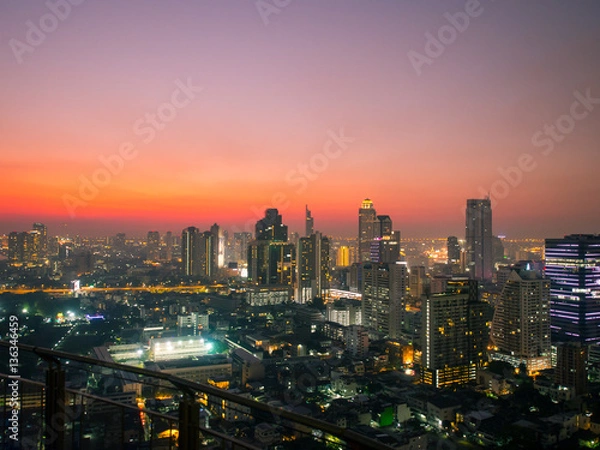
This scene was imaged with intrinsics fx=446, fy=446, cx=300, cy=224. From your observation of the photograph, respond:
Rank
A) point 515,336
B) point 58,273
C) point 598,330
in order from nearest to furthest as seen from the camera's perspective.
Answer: point 515,336 → point 598,330 → point 58,273

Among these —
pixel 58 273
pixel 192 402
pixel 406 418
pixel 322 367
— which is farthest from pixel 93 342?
pixel 58 273

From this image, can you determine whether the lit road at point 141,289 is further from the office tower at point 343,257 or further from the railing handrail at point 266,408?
the railing handrail at point 266,408

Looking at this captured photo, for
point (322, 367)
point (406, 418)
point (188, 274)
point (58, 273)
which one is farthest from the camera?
point (188, 274)

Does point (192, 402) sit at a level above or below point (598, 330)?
above

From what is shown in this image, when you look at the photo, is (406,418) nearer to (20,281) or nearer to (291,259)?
→ (291,259)

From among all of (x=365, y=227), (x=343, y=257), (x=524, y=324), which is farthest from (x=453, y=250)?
(x=524, y=324)

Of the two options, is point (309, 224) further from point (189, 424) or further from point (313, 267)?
point (189, 424)
